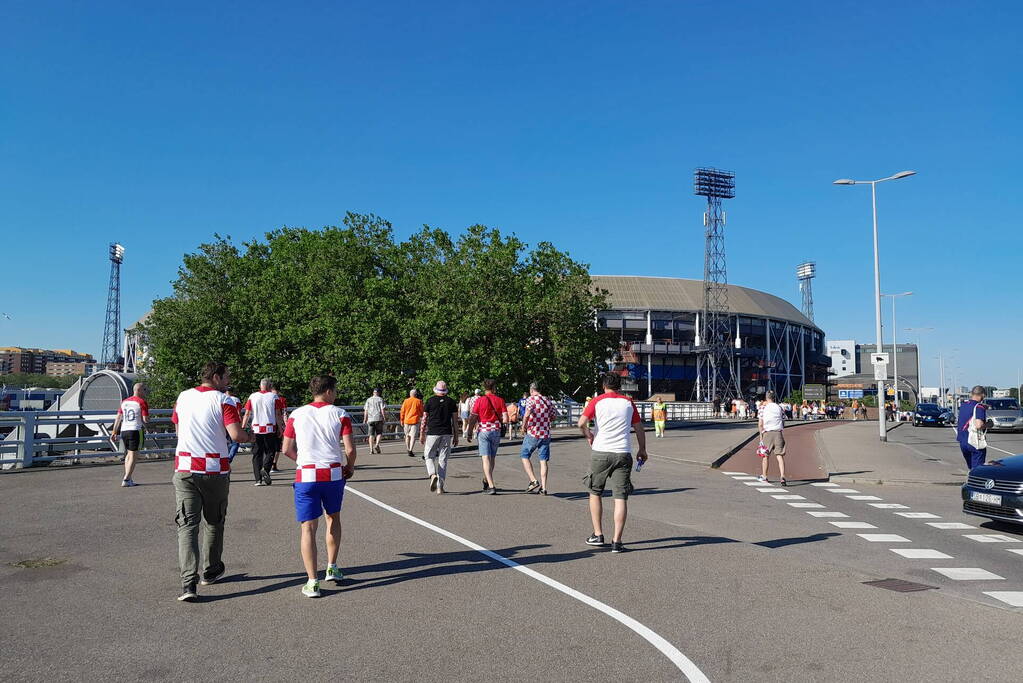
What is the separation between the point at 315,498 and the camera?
669 centimetres

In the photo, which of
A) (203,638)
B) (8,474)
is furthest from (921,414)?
(203,638)

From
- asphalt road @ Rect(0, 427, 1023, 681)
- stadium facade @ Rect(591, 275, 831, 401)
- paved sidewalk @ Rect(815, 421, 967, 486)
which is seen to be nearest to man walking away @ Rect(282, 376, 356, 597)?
asphalt road @ Rect(0, 427, 1023, 681)

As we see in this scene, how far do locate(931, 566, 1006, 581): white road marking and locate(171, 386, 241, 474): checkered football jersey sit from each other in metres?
6.56

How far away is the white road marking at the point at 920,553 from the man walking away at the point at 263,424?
10.1 m

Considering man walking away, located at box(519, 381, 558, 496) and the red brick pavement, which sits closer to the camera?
man walking away, located at box(519, 381, 558, 496)

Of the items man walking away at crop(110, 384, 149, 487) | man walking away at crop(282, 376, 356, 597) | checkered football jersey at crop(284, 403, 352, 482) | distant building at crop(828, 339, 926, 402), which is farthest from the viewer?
distant building at crop(828, 339, 926, 402)

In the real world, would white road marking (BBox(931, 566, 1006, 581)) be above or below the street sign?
below

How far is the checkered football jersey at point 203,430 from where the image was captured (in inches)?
261

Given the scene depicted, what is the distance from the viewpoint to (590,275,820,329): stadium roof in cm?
10769

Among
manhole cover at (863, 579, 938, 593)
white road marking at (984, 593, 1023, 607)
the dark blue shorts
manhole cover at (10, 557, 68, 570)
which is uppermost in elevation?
the dark blue shorts

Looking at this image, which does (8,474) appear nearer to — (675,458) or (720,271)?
(675,458)

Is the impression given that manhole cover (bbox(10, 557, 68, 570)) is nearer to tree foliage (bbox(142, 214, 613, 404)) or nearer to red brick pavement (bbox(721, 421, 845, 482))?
red brick pavement (bbox(721, 421, 845, 482))

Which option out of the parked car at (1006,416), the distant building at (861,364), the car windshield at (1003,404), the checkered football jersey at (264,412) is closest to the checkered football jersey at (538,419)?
the checkered football jersey at (264,412)

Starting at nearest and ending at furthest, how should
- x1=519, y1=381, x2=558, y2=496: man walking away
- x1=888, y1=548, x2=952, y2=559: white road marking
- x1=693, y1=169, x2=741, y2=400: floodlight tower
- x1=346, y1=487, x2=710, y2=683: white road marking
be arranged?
1. x1=346, y1=487, x2=710, y2=683: white road marking
2. x1=888, y1=548, x2=952, y2=559: white road marking
3. x1=519, y1=381, x2=558, y2=496: man walking away
4. x1=693, y1=169, x2=741, y2=400: floodlight tower
